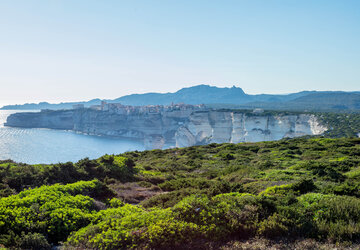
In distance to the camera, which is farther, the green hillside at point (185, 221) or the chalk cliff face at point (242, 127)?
the chalk cliff face at point (242, 127)

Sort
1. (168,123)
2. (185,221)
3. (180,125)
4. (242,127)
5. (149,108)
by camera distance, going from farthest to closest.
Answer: (149,108)
(168,123)
(180,125)
(242,127)
(185,221)

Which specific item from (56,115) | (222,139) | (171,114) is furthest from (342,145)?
(56,115)

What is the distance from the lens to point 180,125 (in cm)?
14875

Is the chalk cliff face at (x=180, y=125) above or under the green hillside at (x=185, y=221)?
under

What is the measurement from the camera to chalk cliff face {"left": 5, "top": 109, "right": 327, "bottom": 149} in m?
84.7

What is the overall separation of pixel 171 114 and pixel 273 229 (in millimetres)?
149826

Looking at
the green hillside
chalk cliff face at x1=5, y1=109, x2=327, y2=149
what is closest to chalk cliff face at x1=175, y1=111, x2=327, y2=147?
chalk cliff face at x1=5, y1=109, x2=327, y2=149

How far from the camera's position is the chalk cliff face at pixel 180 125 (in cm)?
8469

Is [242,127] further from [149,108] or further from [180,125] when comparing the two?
[149,108]

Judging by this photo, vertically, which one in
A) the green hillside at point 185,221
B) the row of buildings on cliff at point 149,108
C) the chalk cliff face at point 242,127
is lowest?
the chalk cliff face at point 242,127

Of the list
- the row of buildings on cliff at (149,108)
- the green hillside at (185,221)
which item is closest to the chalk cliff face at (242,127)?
the row of buildings on cliff at (149,108)

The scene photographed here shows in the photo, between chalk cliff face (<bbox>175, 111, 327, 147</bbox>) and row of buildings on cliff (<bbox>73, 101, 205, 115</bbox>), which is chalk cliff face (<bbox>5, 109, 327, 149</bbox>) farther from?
row of buildings on cliff (<bbox>73, 101, 205, 115</bbox>)

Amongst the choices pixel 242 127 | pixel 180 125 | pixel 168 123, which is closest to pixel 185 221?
pixel 242 127

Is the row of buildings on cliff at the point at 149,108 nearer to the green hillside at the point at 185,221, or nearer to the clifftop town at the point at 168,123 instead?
the clifftop town at the point at 168,123
